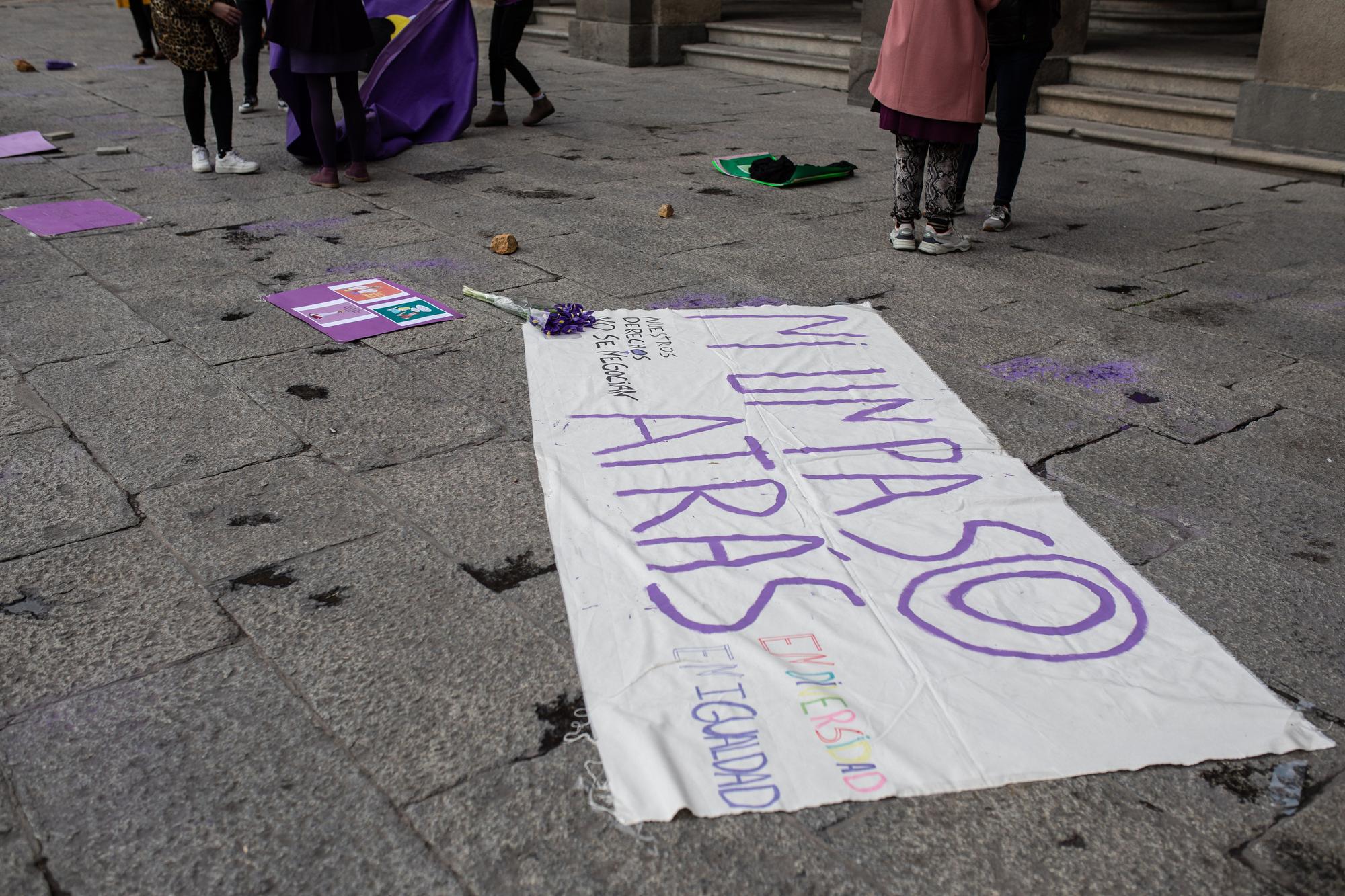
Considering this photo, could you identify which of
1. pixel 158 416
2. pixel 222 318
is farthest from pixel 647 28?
pixel 158 416

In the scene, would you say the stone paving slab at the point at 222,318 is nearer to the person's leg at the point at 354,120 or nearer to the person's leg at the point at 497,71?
the person's leg at the point at 354,120

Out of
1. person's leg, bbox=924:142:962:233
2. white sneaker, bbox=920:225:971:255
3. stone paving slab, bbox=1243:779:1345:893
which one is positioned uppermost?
person's leg, bbox=924:142:962:233

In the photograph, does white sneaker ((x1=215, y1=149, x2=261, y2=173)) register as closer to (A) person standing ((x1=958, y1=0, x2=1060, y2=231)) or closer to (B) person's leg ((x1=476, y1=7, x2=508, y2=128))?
(B) person's leg ((x1=476, y1=7, x2=508, y2=128))

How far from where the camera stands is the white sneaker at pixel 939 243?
458cm

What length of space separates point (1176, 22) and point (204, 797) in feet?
35.5

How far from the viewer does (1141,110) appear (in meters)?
7.07

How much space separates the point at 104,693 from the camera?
6.28 feet

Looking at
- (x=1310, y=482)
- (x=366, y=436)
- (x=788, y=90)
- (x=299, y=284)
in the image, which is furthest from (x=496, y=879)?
(x=788, y=90)

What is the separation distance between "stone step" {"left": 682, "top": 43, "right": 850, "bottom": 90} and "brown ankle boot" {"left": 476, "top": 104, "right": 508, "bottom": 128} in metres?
2.94

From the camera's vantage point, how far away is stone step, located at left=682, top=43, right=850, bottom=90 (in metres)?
9.20

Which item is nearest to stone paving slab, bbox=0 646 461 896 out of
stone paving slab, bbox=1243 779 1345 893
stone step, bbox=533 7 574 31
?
stone paving slab, bbox=1243 779 1345 893

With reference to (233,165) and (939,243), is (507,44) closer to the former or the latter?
(233,165)

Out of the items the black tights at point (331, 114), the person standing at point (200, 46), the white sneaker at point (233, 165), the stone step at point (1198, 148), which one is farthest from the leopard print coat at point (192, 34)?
the stone step at point (1198, 148)

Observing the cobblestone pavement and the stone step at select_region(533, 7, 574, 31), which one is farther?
the stone step at select_region(533, 7, 574, 31)
